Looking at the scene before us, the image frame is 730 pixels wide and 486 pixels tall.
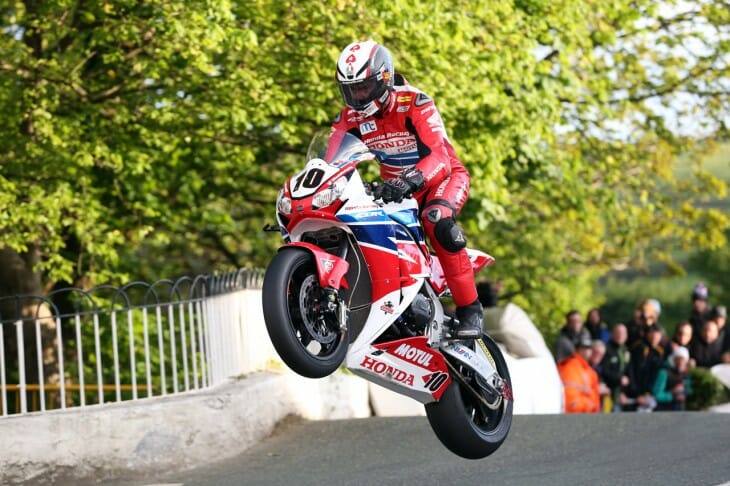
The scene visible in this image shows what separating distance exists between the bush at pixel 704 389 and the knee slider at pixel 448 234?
8.07 metres

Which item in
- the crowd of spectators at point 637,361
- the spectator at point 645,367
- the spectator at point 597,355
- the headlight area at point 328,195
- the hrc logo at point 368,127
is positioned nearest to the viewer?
the headlight area at point 328,195

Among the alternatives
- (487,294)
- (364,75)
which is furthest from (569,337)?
(364,75)

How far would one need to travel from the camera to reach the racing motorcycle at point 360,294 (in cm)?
624

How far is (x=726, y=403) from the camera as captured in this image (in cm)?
1466

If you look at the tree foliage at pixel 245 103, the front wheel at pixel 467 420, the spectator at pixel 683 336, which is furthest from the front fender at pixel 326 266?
the spectator at pixel 683 336

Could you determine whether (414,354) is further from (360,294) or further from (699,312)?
(699,312)

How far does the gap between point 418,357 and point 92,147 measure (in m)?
7.02

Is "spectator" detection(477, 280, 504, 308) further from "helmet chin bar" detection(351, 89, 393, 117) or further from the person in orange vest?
"helmet chin bar" detection(351, 89, 393, 117)

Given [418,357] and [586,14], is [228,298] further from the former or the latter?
[586,14]

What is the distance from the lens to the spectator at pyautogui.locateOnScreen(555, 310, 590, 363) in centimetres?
1458

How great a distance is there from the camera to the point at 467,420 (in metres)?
7.41

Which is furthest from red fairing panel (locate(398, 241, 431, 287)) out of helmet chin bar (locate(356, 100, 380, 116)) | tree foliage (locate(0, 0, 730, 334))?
tree foliage (locate(0, 0, 730, 334))

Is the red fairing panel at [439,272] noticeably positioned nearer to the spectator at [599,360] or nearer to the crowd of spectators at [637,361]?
the crowd of spectators at [637,361]

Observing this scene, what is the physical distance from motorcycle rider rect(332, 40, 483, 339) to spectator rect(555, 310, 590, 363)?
7319mm
